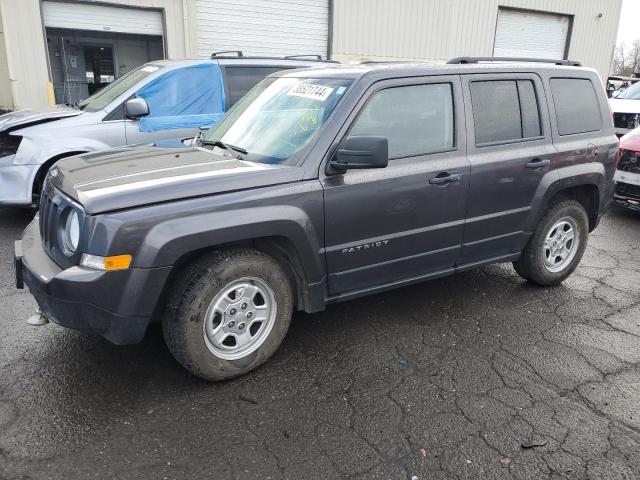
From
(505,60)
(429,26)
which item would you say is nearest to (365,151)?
(505,60)

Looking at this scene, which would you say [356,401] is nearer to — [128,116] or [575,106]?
[575,106]

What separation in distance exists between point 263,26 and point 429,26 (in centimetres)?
559

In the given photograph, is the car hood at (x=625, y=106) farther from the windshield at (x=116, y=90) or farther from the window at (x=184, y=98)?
the windshield at (x=116, y=90)

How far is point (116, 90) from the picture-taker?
649cm

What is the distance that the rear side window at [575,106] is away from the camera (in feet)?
14.2

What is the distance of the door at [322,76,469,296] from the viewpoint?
11.1ft

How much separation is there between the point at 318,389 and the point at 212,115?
4489mm

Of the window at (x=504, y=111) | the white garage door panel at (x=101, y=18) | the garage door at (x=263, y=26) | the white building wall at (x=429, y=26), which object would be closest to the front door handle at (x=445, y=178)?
the window at (x=504, y=111)

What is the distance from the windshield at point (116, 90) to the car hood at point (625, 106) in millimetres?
7744

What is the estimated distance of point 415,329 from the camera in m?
3.94

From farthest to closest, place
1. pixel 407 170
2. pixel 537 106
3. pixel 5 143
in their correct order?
pixel 5 143 → pixel 537 106 → pixel 407 170

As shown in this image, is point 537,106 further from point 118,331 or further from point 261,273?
point 118,331

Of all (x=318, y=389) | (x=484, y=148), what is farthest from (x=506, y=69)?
(x=318, y=389)

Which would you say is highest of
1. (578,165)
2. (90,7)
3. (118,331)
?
(90,7)
